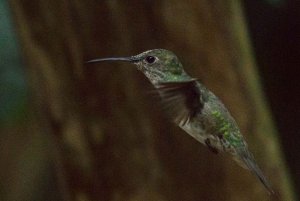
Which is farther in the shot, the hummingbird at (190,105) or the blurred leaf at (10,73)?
the blurred leaf at (10,73)

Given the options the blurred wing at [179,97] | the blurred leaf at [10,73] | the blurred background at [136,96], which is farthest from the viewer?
the blurred leaf at [10,73]

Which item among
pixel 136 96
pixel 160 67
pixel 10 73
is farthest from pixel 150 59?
pixel 10 73

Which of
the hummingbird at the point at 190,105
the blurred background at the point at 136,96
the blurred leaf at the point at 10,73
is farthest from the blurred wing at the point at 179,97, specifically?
the blurred leaf at the point at 10,73

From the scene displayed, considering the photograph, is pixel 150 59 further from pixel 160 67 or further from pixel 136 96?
pixel 136 96

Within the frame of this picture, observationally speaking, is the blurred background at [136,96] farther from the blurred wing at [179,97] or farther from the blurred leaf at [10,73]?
the blurred leaf at [10,73]

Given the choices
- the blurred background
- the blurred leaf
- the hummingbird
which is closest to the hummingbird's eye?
the hummingbird

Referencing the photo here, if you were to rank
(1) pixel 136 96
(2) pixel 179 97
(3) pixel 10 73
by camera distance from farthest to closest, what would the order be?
(3) pixel 10 73, (1) pixel 136 96, (2) pixel 179 97

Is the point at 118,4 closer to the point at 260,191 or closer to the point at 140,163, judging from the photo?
the point at 140,163

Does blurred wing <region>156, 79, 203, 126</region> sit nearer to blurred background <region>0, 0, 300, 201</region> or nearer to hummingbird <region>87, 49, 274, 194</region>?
hummingbird <region>87, 49, 274, 194</region>
